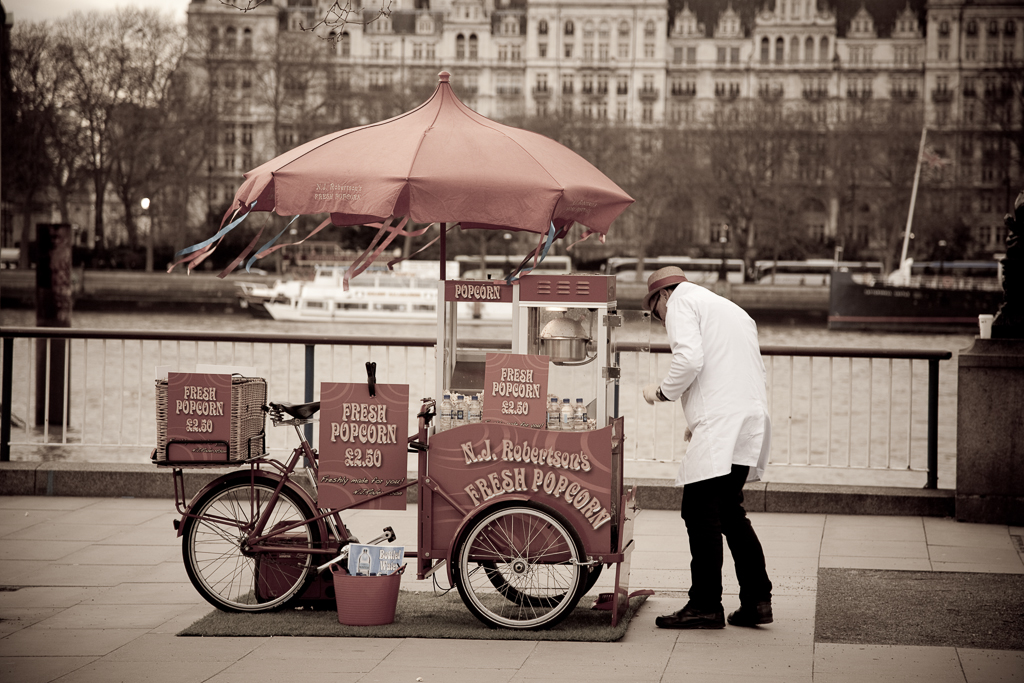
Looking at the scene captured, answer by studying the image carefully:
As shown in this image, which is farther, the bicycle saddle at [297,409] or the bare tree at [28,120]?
the bare tree at [28,120]

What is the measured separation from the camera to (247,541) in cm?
554

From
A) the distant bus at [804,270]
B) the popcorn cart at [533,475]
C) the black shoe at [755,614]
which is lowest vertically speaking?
the black shoe at [755,614]

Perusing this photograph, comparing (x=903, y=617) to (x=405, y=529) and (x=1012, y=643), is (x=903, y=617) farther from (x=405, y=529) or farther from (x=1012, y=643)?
(x=405, y=529)

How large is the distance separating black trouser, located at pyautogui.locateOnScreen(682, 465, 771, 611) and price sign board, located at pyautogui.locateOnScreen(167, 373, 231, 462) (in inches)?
85.4

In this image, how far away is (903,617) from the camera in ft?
18.4

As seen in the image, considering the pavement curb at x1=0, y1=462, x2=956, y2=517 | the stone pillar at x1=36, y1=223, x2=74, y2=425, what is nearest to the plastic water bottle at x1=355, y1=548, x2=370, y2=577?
the pavement curb at x1=0, y1=462, x2=956, y2=517

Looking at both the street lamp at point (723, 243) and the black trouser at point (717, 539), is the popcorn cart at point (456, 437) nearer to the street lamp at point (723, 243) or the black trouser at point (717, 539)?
the black trouser at point (717, 539)

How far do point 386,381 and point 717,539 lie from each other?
5.08m

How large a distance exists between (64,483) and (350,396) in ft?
13.8

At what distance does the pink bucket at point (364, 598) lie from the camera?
5352 millimetres

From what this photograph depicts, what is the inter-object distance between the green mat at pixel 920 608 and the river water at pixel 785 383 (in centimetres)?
200

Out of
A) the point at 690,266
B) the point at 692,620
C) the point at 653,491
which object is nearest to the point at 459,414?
the point at 692,620

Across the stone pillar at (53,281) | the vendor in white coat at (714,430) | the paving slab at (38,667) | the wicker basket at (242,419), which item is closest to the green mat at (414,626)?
the vendor in white coat at (714,430)

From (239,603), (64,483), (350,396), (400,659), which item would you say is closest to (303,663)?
(400,659)
